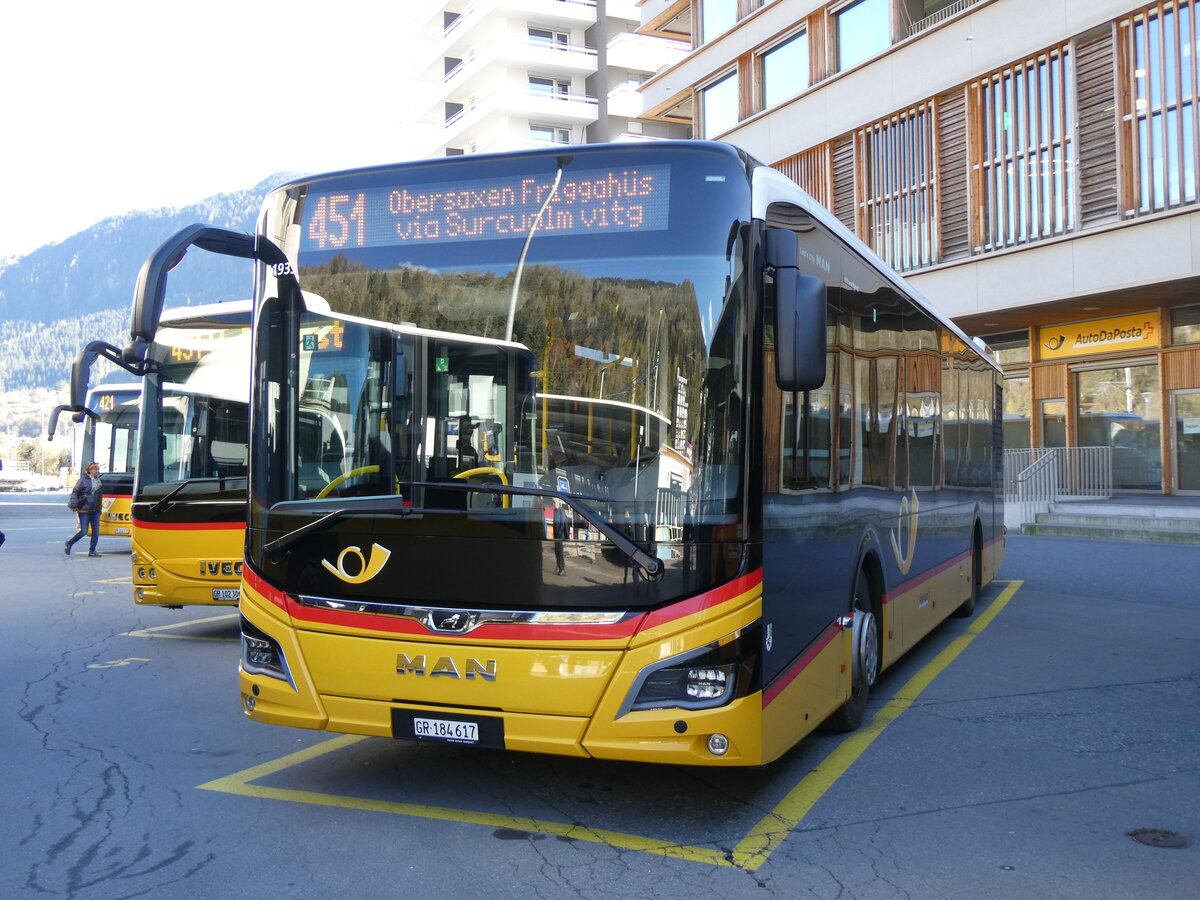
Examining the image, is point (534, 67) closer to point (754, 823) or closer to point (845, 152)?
point (845, 152)

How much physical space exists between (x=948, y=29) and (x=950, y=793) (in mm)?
25491

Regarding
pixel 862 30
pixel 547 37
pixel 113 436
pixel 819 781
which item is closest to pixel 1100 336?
pixel 862 30

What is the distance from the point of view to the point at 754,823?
5.02 m

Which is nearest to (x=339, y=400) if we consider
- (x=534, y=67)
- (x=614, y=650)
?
(x=614, y=650)

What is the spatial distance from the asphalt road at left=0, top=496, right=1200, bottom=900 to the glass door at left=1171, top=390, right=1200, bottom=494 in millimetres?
18775

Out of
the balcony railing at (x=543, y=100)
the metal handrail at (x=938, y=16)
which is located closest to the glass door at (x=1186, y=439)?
the metal handrail at (x=938, y=16)

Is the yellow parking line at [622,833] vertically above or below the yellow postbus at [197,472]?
below

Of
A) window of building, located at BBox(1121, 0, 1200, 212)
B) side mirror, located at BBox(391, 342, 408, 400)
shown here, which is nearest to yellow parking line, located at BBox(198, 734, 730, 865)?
side mirror, located at BBox(391, 342, 408, 400)

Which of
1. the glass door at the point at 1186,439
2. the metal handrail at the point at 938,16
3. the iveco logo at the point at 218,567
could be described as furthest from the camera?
the metal handrail at the point at 938,16

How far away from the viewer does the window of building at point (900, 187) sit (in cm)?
2809

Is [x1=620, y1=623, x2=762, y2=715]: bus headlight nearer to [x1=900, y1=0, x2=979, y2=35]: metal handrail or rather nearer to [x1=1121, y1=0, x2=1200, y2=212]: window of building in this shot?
[x1=1121, y1=0, x2=1200, y2=212]: window of building

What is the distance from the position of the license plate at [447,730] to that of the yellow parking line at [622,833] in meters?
0.43

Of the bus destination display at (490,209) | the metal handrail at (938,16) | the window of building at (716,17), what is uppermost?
the window of building at (716,17)

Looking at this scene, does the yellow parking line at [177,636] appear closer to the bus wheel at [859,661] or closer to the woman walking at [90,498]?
the bus wheel at [859,661]
